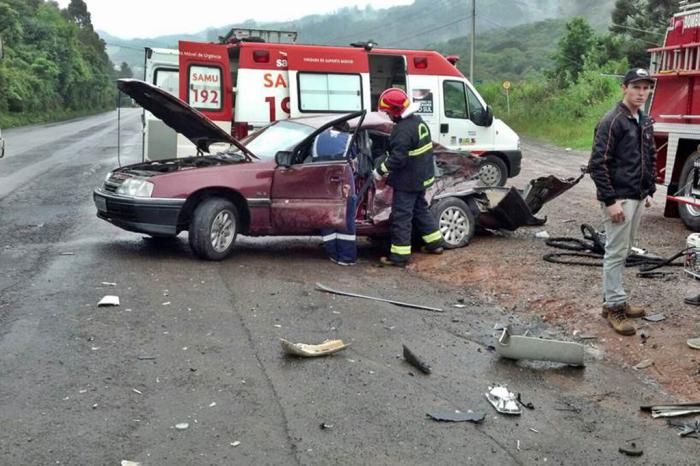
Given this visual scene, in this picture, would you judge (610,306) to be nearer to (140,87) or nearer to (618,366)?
(618,366)

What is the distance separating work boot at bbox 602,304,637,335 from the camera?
19.2 ft

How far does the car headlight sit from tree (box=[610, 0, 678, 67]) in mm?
32248

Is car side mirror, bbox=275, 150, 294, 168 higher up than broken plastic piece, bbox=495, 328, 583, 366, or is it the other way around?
car side mirror, bbox=275, 150, 294, 168

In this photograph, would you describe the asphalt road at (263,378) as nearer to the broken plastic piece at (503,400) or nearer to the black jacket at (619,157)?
the broken plastic piece at (503,400)

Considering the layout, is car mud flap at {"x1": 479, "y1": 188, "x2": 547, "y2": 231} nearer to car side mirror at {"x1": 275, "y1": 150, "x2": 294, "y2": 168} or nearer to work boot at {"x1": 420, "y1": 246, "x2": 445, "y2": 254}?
work boot at {"x1": 420, "y1": 246, "x2": 445, "y2": 254}

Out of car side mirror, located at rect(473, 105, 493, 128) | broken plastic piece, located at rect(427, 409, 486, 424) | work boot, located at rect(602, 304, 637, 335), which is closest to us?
broken plastic piece, located at rect(427, 409, 486, 424)

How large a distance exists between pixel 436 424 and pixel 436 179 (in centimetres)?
519

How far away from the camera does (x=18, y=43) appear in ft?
156

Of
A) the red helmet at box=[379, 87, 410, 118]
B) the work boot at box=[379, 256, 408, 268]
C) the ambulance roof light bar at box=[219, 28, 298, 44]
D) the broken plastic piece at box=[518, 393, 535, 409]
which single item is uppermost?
the ambulance roof light bar at box=[219, 28, 298, 44]

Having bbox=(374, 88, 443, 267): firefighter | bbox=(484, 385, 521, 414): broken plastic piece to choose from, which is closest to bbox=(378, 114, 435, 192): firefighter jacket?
bbox=(374, 88, 443, 267): firefighter

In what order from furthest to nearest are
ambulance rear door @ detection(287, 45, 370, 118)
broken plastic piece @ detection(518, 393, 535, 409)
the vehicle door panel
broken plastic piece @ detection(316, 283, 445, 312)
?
ambulance rear door @ detection(287, 45, 370, 118) < the vehicle door panel < broken plastic piece @ detection(316, 283, 445, 312) < broken plastic piece @ detection(518, 393, 535, 409)

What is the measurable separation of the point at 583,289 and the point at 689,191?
397 cm

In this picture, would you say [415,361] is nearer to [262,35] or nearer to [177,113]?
[177,113]

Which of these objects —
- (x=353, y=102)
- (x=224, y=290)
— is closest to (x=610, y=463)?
(x=224, y=290)
